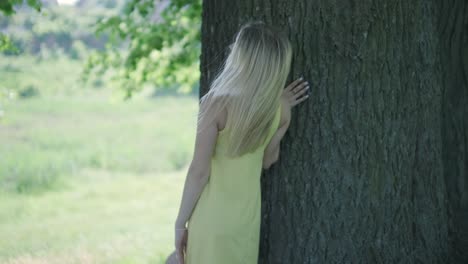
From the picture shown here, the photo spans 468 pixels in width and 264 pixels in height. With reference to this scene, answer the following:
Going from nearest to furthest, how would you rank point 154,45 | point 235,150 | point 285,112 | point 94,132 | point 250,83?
point 250,83
point 235,150
point 285,112
point 154,45
point 94,132

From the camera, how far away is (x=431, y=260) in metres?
3.93

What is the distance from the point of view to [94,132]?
52.8 ft

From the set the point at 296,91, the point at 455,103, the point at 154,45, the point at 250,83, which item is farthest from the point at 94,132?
the point at 250,83

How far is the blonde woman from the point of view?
10.3ft

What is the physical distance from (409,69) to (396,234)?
2.94 ft

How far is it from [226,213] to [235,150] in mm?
300

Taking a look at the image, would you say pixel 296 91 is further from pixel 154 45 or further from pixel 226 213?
pixel 154 45

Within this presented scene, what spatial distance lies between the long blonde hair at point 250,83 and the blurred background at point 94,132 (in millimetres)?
2053

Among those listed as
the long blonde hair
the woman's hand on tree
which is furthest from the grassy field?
the long blonde hair

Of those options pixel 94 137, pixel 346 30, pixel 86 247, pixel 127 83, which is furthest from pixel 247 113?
pixel 94 137

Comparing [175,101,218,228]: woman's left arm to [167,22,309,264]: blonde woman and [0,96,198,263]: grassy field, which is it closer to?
[167,22,309,264]: blonde woman

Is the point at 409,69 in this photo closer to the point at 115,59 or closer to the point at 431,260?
the point at 431,260

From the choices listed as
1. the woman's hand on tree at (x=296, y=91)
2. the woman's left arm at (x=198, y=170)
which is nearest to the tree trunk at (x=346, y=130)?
the woman's hand on tree at (x=296, y=91)

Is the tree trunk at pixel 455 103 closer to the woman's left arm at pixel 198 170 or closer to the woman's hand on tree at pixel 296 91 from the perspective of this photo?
the woman's hand on tree at pixel 296 91
